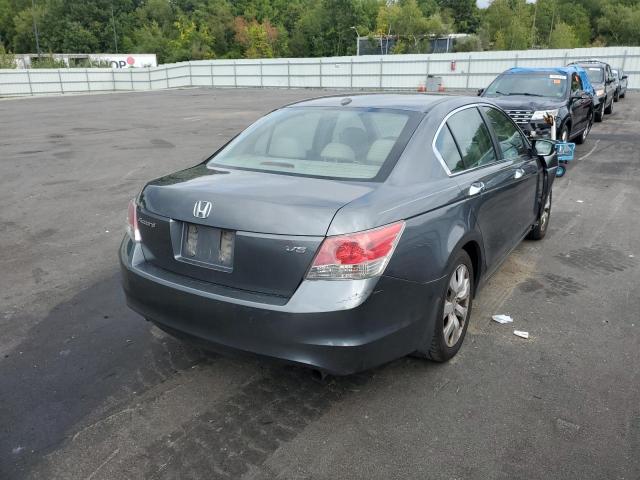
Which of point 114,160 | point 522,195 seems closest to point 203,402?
point 522,195

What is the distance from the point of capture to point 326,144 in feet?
12.1

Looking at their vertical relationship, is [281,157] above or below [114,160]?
above

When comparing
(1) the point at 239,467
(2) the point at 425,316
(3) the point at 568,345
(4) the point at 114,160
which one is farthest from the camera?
(4) the point at 114,160

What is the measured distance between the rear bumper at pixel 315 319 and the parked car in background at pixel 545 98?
8.25 meters

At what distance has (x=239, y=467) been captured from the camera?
8.90 ft

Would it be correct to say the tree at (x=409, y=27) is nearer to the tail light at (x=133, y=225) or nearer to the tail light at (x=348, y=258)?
the tail light at (x=133, y=225)

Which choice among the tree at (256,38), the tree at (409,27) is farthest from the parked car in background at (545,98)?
the tree at (256,38)

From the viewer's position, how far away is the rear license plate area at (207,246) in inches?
115

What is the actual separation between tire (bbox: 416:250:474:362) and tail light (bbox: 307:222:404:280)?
69cm

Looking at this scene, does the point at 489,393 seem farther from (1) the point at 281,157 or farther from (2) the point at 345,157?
(1) the point at 281,157

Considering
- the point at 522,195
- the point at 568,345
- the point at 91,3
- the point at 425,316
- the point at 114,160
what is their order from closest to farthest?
the point at 425,316, the point at 568,345, the point at 522,195, the point at 114,160, the point at 91,3

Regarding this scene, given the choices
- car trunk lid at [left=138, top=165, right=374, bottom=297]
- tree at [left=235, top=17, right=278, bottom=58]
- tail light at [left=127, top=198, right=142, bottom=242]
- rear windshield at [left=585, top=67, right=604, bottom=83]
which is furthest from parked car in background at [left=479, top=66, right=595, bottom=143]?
tree at [left=235, top=17, right=278, bottom=58]

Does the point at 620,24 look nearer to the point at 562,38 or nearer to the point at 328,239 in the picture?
the point at 562,38

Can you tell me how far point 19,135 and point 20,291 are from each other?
13.1 m
